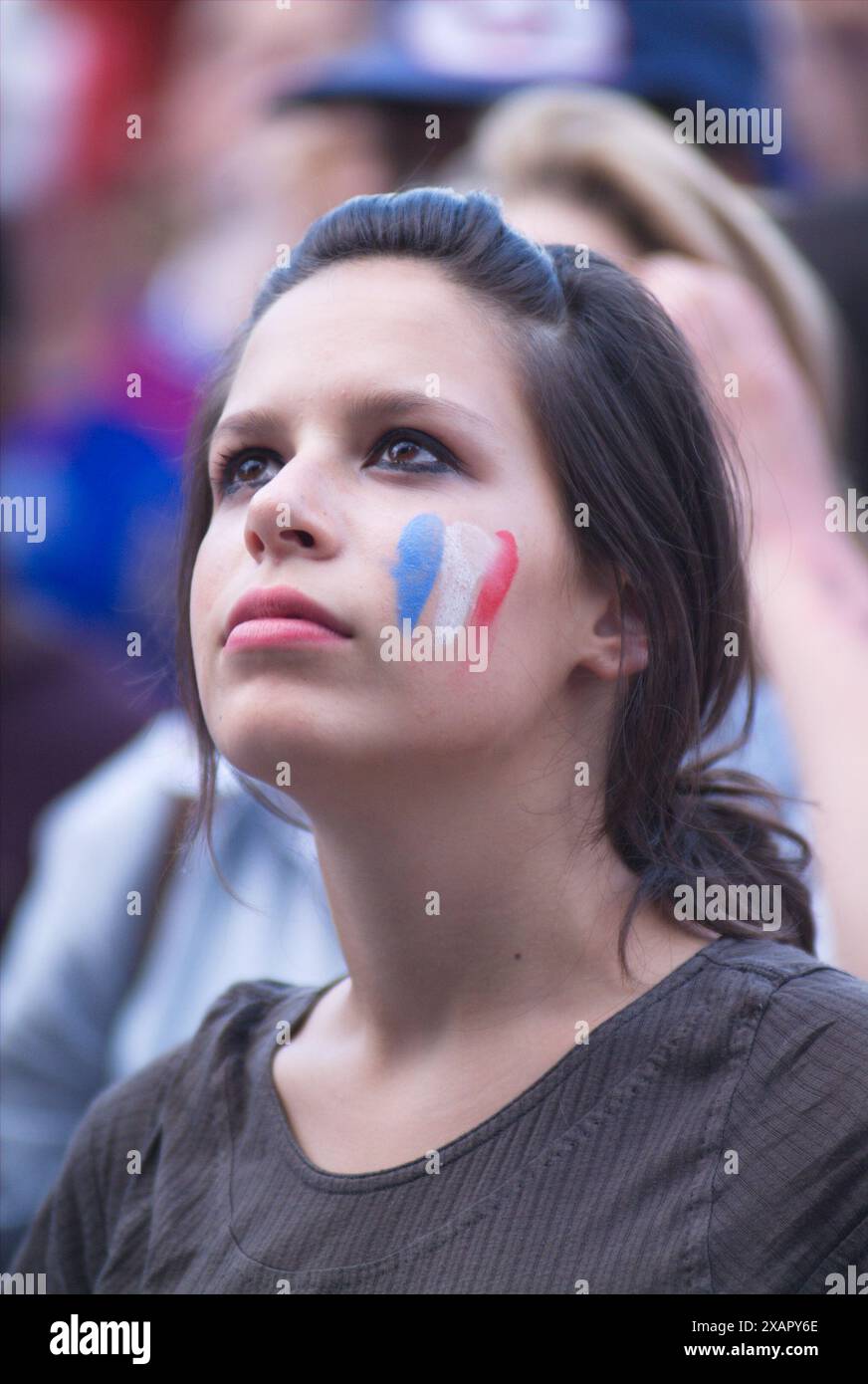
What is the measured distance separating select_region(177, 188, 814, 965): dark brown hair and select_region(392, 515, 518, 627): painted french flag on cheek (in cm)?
12

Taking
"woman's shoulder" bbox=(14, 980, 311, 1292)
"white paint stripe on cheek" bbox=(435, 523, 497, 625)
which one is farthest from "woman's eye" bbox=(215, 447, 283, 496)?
"woman's shoulder" bbox=(14, 980, 311, 1292)

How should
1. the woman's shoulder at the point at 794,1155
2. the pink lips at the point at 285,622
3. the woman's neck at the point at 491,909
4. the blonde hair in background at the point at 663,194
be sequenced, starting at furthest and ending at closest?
the blonde hair in background at the point at 663,194 < the woman's neck at the point at 491,909 < the pink lips at the point at 285,622 < the woman's shoulder at the point at 794,1155

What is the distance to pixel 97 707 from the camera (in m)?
3.50

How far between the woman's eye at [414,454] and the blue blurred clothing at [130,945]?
1.17 m

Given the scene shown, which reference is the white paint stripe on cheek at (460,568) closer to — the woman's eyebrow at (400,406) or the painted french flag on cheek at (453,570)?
the painted french flag on cheek at (453,570)

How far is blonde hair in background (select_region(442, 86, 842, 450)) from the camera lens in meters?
3.12

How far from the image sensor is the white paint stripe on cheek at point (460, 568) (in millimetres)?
1621

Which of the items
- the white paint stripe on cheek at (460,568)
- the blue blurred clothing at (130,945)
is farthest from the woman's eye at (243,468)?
the blue blurred clothing at (130,945)

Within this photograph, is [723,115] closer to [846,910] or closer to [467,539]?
[846,910]

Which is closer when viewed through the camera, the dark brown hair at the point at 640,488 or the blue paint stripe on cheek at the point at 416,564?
the blue paint stripe on cheek at the point at 416,564

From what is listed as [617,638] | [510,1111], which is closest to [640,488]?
[617,638]

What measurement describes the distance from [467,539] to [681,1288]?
0.75m

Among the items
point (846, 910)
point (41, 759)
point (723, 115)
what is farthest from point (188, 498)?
point (723, 115)

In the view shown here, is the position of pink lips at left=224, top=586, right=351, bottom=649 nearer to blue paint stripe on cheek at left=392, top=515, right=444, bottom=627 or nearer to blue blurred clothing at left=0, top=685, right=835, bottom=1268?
blue paint stripe on cheek at left=392, top=515, right=444, bottom=627
